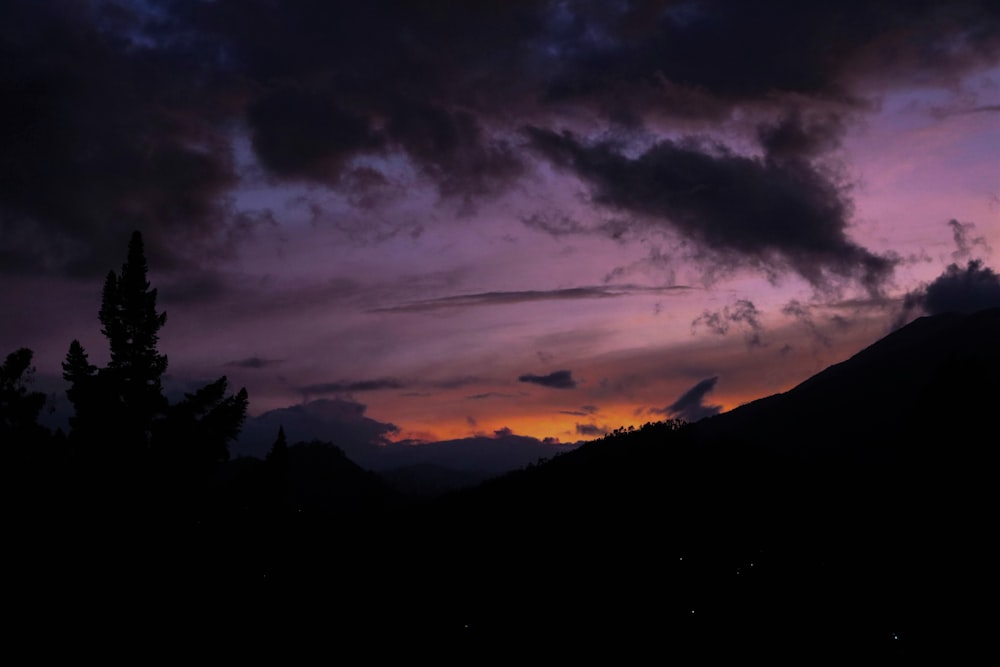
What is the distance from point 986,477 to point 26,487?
59516 mm

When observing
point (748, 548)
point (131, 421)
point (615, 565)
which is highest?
point (131, 421)

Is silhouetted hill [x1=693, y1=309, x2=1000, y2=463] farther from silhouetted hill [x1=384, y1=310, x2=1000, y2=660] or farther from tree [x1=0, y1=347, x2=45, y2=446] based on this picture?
tree [x1=0, y1=347, x2=45, y2=446]

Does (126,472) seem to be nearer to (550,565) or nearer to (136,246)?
(136,246)

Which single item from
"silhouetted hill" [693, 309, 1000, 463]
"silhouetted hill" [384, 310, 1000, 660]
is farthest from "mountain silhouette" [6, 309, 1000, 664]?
"silhouetted hill" [693, 309, 1000, 463]

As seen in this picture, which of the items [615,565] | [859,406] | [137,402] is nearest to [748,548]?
[615,565]

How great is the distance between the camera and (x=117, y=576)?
1056 inches

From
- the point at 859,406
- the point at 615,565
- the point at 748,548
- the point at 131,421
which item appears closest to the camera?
the point at 131,421

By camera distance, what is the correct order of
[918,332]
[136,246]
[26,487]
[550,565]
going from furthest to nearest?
[918,332] < [550,565] < [136,246] < [26,487]

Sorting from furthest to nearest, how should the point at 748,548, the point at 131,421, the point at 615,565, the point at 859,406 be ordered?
the point at 859,406 → the point at 748,548 → the point at 615,565 → the point at 131,421

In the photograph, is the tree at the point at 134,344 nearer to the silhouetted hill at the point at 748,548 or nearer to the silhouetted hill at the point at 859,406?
the silhouetted hill at the point at 748,548

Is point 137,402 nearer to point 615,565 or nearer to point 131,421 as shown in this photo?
point 131,421

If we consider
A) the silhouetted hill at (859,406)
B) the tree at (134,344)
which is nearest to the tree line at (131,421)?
the tree at (134,344)

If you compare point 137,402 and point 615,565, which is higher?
point 137,402

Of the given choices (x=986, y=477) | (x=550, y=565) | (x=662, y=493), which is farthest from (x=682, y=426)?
(x=550, y=565)
